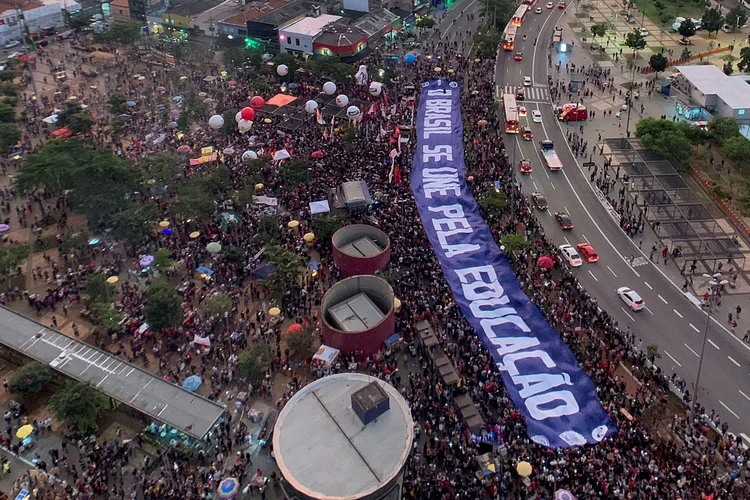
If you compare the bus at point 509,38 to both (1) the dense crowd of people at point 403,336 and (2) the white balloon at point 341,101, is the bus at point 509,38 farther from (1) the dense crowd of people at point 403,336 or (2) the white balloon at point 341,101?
(2) the white balloon at point 341,101

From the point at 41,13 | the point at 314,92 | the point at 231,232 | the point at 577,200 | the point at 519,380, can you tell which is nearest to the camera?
the point at 519,380

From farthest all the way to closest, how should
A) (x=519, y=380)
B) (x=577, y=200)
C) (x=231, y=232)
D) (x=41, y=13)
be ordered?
(x=41, y=13) < (x=577, y=200) < (x=231, y=232) < (x=519, y=380)

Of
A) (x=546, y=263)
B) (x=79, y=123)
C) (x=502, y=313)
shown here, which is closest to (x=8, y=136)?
(x=79, y=123)

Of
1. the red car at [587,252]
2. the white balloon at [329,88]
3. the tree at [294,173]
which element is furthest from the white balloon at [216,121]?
the red car at [587,252]

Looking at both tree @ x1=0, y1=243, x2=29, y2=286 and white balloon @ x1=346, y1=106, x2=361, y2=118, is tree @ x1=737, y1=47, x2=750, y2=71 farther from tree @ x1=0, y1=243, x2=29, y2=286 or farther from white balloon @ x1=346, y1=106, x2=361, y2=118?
tree @ x1=0, y1=243, x2=29, y2=286

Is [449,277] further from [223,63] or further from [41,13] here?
[41,13]

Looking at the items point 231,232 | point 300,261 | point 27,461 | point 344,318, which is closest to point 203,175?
point 231,232

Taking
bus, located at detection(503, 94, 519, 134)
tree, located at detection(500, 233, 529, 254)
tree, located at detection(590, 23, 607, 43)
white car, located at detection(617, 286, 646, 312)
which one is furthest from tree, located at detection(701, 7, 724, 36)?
white car, located at detection(617, 286, 646, 312)
